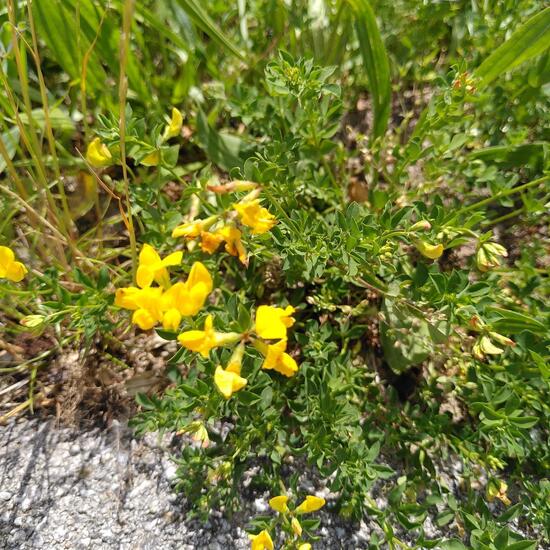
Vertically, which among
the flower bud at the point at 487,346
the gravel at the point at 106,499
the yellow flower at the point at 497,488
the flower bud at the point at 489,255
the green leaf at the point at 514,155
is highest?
the green leaf at the point at 514,155

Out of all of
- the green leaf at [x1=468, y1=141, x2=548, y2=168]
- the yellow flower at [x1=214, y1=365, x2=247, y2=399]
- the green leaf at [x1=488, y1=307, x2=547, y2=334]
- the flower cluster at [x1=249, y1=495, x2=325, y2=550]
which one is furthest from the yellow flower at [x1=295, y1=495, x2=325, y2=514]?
the green leaf at [x1=468, y1=141, x2=548, y2=168]

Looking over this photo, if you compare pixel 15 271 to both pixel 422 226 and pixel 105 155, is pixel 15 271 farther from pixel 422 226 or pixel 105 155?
pixel 422 226

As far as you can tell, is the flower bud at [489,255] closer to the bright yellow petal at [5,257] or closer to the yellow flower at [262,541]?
the yellow flower at [262,541]

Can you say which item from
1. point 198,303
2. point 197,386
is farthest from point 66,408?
point 198,303

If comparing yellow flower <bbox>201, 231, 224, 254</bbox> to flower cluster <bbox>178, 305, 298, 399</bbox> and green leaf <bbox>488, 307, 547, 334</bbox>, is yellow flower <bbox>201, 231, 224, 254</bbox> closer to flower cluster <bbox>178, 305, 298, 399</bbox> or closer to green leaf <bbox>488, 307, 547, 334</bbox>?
flower cluster <bbox>178, 305, 298, 399</bbox>

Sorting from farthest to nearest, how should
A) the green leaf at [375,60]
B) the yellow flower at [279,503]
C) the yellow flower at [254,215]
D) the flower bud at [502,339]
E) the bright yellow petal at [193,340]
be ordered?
the green leaf at [375,60] → the yellow flower at [279,503] → the flower bud at [502,339] → the yellow flower at [254,215] → the bright yellow petal at [193,340]

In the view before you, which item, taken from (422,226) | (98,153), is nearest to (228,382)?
(422,226)

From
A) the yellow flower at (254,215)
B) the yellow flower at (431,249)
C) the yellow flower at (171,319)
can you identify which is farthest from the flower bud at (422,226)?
the yellow flower at (171,319)
